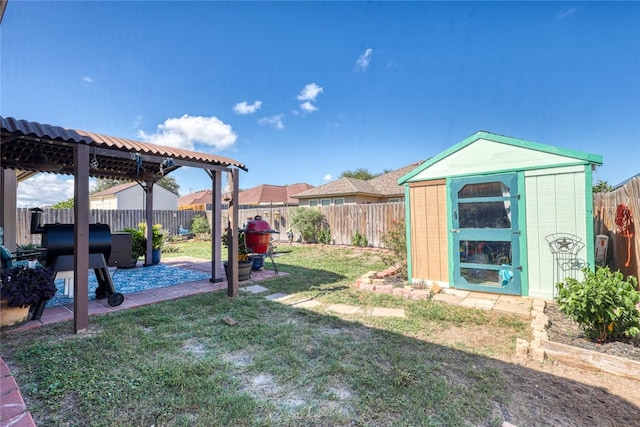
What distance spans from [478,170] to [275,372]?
14.2 ft

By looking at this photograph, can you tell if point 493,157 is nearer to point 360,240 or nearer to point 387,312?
point 387,312

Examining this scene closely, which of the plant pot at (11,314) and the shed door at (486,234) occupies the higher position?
the shed door at (486,234)

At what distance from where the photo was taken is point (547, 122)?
10742mm

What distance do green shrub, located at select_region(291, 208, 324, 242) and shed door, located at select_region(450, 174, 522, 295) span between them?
7.67 m

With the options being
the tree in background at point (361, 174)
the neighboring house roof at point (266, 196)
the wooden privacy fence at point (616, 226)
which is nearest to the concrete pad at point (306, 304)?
→ the wooden privacy fence at point (616, 226)

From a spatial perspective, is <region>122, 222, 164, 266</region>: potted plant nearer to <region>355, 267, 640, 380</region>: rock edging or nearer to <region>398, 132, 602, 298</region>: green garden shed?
<region>398, 132, 602, 298</region>: green garden shed

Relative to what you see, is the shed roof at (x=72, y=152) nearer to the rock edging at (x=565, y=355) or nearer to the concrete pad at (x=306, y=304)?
the concrete pad at (x=306, y=304)

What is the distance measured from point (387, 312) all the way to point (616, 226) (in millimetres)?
3890

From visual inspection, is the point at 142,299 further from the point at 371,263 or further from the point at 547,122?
the point at 547,122

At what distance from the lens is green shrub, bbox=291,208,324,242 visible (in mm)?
12133

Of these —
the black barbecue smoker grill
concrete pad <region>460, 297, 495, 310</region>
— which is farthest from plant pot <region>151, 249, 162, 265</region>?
concrete pad <region>460, 297, 495, 310</region>

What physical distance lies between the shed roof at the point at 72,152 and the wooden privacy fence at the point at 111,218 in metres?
3.23

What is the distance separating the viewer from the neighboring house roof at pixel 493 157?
4.04 m

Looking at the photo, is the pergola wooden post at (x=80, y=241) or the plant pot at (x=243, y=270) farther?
the plant pot at (x=243, y=270)
